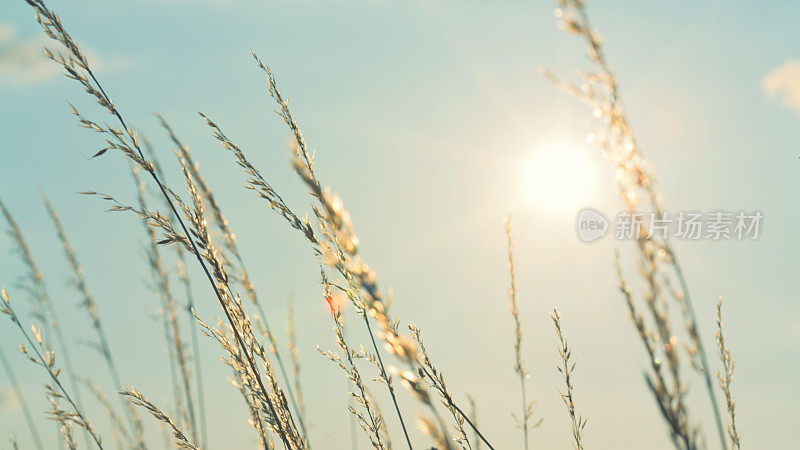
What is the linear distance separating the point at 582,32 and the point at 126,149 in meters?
1.44

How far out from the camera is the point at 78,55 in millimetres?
1921

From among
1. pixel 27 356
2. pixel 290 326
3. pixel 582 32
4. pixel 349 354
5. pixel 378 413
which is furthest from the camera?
pixel 290 326

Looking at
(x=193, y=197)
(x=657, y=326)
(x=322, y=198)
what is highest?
(x=193, y=197)

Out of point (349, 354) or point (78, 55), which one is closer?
point (78, 55)

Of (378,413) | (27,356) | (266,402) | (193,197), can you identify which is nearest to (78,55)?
(193,197)

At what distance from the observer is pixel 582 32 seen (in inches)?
68.0

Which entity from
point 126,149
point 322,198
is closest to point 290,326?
point 126,149

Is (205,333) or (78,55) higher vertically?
(78,55)

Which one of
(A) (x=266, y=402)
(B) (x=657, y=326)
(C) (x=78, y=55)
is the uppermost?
(C) (x=78, y=55)

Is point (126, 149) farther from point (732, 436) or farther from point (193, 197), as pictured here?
point (732, 436)

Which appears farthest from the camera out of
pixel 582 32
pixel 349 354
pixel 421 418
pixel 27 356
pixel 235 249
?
pixel 27 356

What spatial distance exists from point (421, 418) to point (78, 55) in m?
1.69

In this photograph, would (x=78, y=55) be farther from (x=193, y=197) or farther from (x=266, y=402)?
(x=266, y=402)

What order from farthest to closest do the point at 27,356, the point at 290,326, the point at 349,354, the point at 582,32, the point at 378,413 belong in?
the point at 290,326 → the point at 27,356 → the point at 378,413 → the point at 349,354 → the point at 582,32
